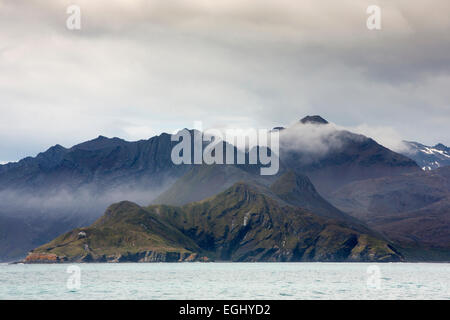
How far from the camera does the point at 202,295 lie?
14512 cm

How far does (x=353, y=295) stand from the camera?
145 metres
